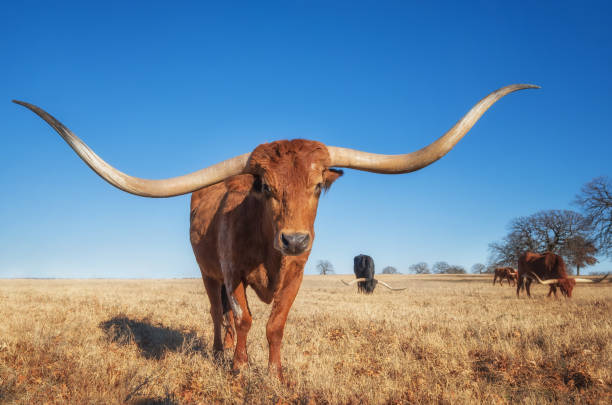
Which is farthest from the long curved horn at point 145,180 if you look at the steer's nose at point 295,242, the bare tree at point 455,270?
the bare tree at point 455,270

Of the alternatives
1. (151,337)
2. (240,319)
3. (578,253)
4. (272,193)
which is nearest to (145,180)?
(272,193)

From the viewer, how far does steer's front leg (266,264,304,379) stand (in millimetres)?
4055

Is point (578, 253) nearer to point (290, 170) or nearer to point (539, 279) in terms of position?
point (539, 279)

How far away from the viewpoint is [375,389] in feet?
11.8

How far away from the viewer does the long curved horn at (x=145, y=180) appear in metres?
3.39

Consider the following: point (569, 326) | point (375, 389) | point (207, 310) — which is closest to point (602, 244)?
point (569, 326)

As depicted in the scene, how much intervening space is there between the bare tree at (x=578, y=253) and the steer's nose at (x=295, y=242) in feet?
145

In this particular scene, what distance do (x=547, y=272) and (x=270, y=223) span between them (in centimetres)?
1722

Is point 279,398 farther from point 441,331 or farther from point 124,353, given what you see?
point 441,331

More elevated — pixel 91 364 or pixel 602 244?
pixel 602 244

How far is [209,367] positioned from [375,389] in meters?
1.86

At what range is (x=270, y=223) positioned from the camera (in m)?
3.89

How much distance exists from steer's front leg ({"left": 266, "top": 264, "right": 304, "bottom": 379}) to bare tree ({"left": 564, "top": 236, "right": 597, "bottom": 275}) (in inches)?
1715

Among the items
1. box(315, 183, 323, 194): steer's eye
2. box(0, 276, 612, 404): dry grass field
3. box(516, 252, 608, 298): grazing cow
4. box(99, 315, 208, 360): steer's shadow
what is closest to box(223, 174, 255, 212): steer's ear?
box(315, 183, 323, 194): steer's eye
